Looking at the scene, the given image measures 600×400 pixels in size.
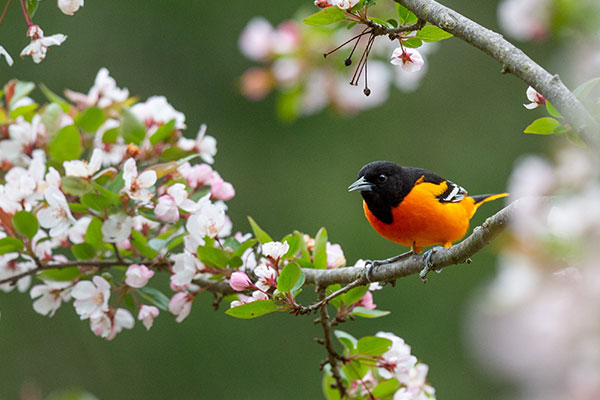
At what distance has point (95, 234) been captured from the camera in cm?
180

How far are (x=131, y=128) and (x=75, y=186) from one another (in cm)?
36

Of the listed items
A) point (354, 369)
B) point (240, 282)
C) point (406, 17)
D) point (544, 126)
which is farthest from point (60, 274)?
point (544, 126)

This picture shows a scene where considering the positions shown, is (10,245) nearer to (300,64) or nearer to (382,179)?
(382,179)

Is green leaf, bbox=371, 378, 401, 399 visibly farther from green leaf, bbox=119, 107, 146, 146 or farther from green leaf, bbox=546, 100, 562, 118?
green leaf, bbox=119, 107, 146, 146

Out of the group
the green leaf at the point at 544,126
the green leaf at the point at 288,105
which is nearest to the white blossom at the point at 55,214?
the green leaf at the point at 544,126

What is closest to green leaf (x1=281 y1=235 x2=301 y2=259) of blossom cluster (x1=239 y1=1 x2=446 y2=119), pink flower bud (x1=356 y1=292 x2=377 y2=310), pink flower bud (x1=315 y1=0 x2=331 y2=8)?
pink flower bud (x1=356 y1=292 x2=377 y2=310)

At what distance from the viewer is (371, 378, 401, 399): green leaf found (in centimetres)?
177

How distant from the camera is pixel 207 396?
6.33 meters

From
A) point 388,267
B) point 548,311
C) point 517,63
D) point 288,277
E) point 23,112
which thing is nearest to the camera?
point 548,311

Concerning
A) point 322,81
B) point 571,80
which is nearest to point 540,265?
point 571,80

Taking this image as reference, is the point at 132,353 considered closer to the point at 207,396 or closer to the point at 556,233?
the point at 207,396

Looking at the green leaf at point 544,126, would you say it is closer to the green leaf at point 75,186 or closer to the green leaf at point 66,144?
the green leaf at point 75,186

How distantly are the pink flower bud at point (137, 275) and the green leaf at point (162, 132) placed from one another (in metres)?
0.40

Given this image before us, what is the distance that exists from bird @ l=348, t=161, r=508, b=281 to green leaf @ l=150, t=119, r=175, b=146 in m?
0.55
